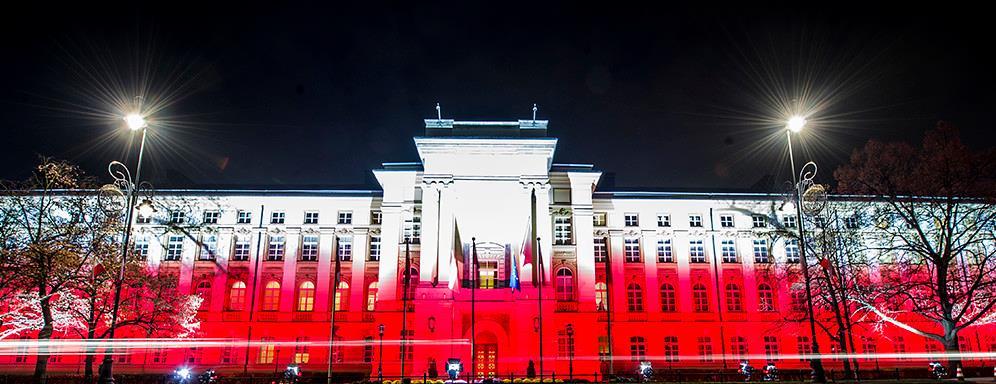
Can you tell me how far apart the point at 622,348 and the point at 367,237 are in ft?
70.8

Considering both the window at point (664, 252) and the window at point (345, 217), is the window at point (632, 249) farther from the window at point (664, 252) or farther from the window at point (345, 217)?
the window at point (345, 217)

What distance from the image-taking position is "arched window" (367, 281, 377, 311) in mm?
50987

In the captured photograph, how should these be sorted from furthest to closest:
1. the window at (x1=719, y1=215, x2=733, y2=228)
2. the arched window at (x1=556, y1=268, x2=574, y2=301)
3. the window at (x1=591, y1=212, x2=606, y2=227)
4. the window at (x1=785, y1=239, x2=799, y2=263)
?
the window at (x1=719, y1=215, x2=733, y2=228) → the window at (x1=785, y1=239, x2=799, y2=263) → the window at (x1=591, y1=212, x2=606, y2=227) → the arched window at (x1=556, y1=268, x2=574, y2=301)

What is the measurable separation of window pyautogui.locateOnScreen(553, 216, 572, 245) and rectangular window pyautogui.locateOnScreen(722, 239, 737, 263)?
517 inches

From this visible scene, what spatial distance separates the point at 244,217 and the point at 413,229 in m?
14.3

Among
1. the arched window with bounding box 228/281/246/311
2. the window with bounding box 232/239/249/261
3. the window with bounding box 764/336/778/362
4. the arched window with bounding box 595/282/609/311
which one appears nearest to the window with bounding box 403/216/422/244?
the window with bounding box 232/239/249/261

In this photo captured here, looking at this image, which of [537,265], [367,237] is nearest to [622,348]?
[537,265]

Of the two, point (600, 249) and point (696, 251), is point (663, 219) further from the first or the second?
point (600, 249)

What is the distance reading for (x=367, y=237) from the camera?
172 ft

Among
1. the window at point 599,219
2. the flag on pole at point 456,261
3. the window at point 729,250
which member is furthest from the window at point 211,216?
the window at point 729,250

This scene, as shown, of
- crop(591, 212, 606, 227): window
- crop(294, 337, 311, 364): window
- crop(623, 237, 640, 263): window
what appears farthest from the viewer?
crop(591, 212, 606, 227): window

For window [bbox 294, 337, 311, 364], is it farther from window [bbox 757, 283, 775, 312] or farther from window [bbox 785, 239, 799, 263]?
window [bbox 785, 239, 799, 263]

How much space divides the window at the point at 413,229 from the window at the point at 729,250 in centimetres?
2445

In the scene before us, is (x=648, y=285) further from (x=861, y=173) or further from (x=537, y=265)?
(x=861, y=173)
